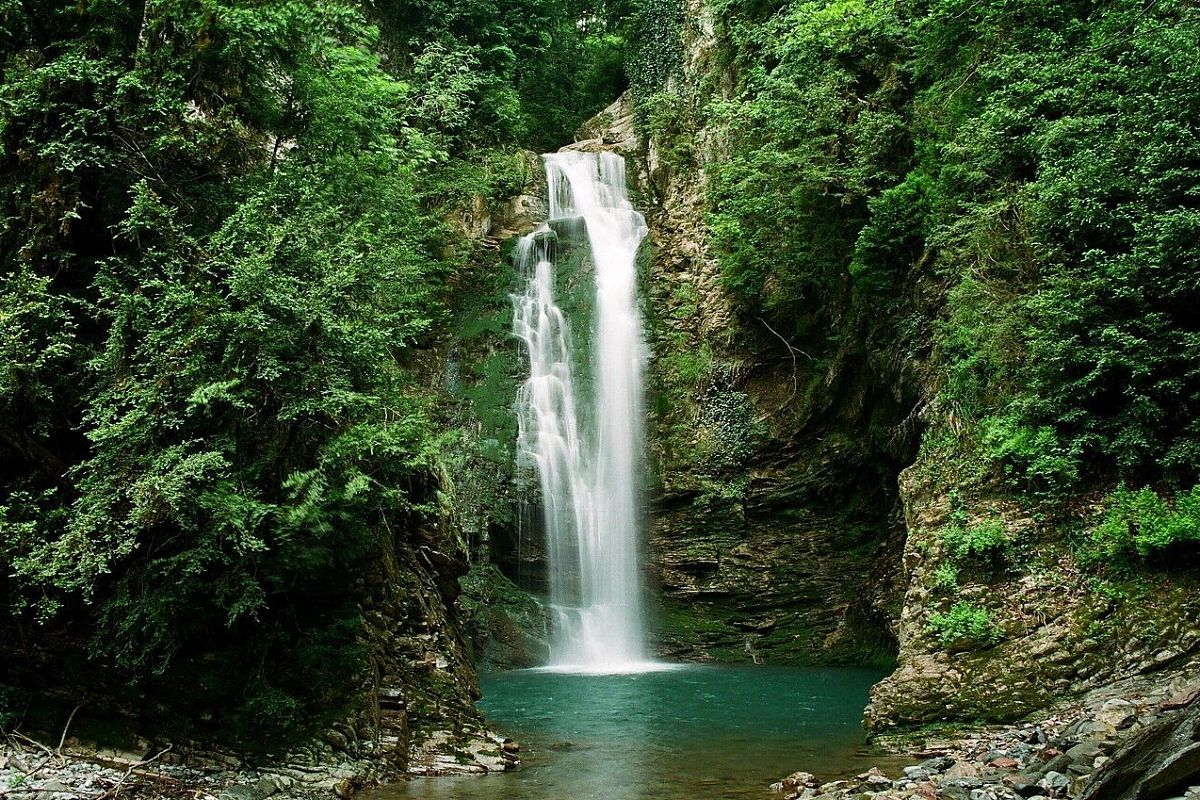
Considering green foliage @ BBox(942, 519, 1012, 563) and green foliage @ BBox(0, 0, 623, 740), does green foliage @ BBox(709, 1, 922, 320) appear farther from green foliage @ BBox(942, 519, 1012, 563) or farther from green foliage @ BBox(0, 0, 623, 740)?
green foliage @ BBox(0, 0, 623, 740)

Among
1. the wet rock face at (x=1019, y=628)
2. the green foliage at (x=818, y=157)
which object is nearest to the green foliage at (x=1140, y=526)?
the wet rock face at (x=1019, y=628)

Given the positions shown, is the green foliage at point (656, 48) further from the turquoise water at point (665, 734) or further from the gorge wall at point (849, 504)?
the turquoise water at point (665, 734)

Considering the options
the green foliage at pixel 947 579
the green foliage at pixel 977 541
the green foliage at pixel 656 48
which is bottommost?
the green foliage at pixel 947 579

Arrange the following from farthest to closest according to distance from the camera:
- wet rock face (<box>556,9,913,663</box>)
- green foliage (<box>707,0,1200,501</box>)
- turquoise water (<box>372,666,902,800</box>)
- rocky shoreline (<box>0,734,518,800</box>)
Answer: wet rock face (<box>556,9,913,663</box>)
green foliage (<box>707,0,1200,501</box>)
turquoise water (<box>372,666,902,800</box>)
rocky shoreline (<box>0,734,518,800</box>)

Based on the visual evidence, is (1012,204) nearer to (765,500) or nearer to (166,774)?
(765,500)

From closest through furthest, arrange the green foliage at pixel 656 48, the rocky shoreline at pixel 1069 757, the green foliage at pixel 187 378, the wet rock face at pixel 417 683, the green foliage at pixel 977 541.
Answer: the rocky shoreline at pixel 1069 757 → the green foliage at pixel 187 378 → the wet rock face at pixel 417 683 → the green foliage at pixel 977 541 → the green foliage at pixel 656 48

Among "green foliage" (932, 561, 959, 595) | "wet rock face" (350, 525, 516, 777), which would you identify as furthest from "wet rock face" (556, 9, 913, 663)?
"wet rock face" (350, 525, 516, 777)

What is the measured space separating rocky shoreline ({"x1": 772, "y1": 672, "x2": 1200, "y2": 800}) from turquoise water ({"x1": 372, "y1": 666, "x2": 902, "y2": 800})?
721 mm

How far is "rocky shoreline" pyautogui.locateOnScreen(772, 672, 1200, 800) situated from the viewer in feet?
14.3

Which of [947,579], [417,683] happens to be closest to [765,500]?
[947,579]

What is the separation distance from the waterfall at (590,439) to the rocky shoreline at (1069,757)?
1010cm

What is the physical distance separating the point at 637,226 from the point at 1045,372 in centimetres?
1560

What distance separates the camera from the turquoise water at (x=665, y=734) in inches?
288

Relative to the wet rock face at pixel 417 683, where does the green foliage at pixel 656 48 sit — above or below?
above
